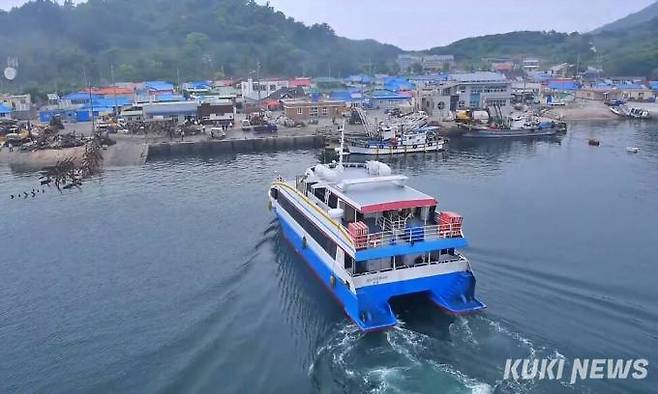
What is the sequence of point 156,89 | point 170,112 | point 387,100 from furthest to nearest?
point 156,89 < point 387,100 < point 170,112

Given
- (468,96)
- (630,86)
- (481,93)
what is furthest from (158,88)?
(630,86)

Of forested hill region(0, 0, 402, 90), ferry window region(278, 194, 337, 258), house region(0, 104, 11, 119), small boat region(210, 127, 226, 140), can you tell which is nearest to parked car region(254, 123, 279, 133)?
small boat region(210, 127, 226, 140)

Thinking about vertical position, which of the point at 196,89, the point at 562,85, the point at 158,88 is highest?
the point at 562,85

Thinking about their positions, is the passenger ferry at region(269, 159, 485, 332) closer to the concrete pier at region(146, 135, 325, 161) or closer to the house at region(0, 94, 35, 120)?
the concrete pier at region(146, 135, 325, 161)

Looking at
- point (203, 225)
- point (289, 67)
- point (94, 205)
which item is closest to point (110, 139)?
point (94, 205)

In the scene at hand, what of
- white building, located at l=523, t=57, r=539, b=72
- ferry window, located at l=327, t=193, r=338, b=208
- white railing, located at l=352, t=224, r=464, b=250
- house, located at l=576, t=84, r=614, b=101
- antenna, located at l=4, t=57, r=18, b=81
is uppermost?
white building, located at l=523, t=57, r=539, b=72

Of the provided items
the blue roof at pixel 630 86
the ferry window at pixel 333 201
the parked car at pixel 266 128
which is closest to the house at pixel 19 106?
the parked car at pixel 266 128

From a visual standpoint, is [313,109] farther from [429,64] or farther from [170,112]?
[429,64]
